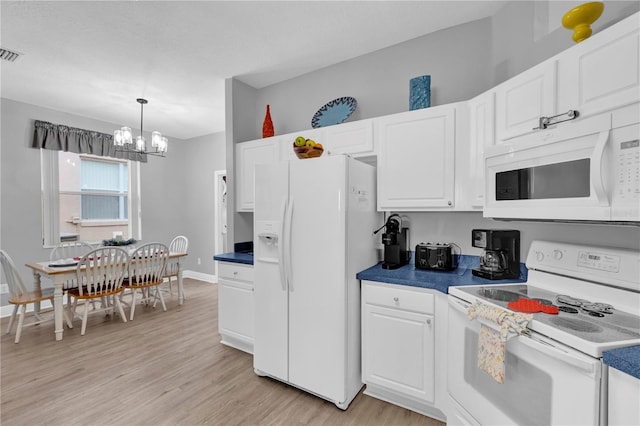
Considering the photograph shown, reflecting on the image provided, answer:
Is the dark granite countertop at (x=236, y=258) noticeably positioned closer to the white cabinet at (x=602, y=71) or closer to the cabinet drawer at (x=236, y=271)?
the cabinet drawer at (x=236, y=271)

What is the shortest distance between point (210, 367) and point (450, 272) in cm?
214

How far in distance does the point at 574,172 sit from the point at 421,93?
1252 millimetres

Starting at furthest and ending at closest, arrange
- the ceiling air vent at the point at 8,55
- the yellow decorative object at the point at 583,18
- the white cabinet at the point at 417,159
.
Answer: the ceiling air vent at the point at 8,55 → the white cabinet at the point at 417,159 → the yellow decorative object at the point at 583,18

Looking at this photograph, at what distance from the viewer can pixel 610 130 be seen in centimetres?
120

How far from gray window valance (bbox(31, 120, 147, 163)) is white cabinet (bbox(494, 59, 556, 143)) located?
4.78m

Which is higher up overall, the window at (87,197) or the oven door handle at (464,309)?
the window at (87,197)

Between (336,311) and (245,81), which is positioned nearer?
(336,311)

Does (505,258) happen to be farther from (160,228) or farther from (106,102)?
(160,228)

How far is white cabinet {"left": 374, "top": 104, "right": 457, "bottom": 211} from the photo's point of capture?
2090 millimetres

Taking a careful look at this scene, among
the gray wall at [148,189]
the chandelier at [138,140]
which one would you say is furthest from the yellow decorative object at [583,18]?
the gray wall at [148,189]

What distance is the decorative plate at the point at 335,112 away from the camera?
108 inches

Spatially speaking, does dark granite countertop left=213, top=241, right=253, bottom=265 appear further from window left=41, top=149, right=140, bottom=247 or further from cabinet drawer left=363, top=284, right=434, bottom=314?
window left=41, top=149, right=140, bottom=247

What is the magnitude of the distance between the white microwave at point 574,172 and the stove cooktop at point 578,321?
15.7 inches

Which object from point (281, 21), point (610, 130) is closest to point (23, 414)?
point (281, 21)
